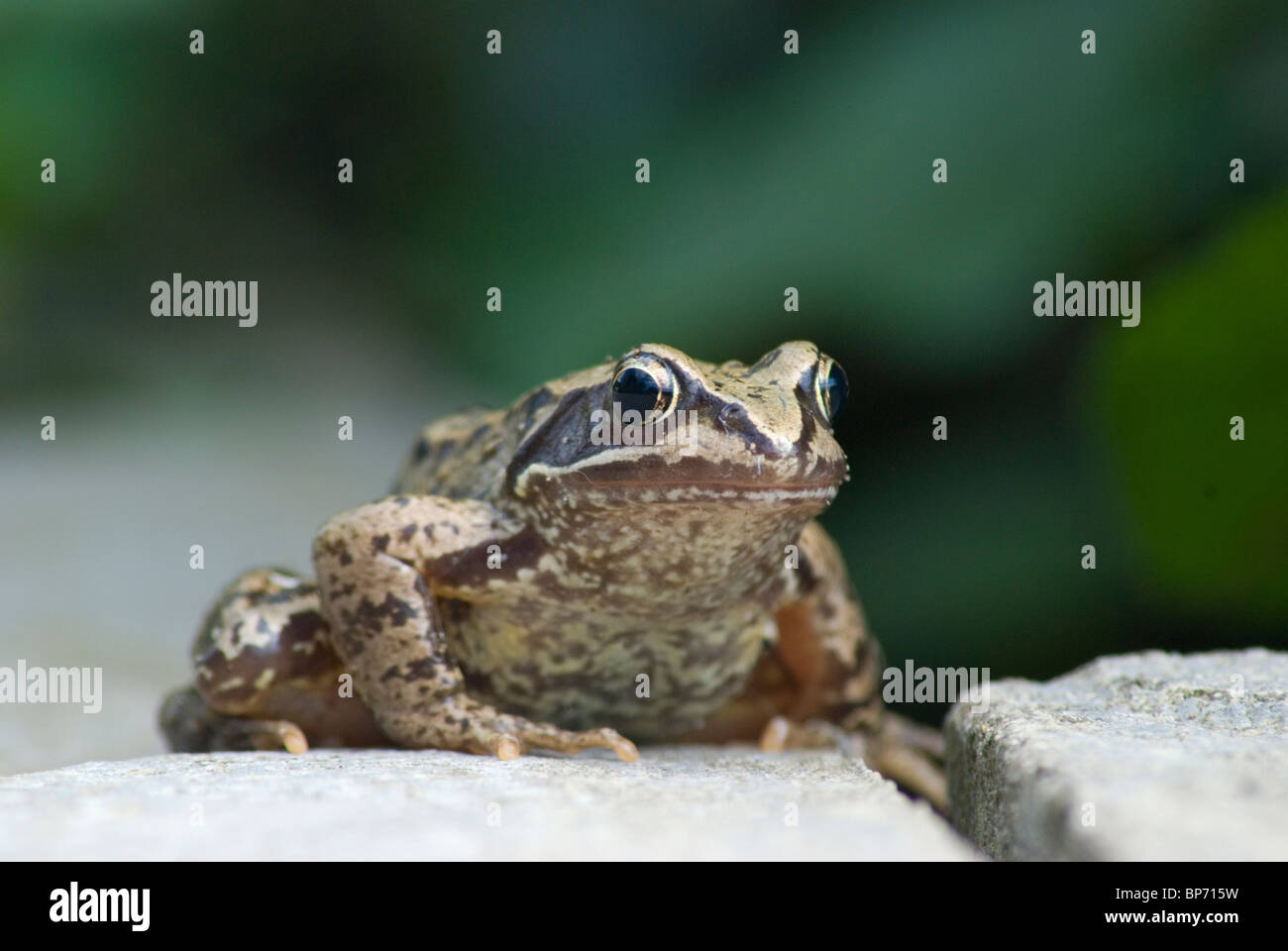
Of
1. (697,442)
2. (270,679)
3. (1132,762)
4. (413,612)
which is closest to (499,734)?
(413,612)

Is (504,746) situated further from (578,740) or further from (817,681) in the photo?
(817,681)

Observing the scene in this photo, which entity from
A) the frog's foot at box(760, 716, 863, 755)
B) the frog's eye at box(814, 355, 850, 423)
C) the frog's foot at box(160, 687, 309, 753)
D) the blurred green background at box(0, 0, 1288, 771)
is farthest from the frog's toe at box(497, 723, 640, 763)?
the blurred green background at box(0, 0, 1288, 771)

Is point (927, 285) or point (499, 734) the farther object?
point (927, 285)

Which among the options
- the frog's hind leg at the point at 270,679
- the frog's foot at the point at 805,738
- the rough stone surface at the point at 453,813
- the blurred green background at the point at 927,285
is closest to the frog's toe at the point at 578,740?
the rough stone surface at the point at 453,813

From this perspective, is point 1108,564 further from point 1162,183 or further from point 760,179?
point 760,179

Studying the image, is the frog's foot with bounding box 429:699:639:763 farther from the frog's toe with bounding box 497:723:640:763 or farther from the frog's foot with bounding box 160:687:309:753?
the frog's foot with bounding box 160:687:309:753

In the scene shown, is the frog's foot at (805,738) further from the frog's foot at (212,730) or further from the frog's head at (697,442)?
the frog's foot at (212,730)
